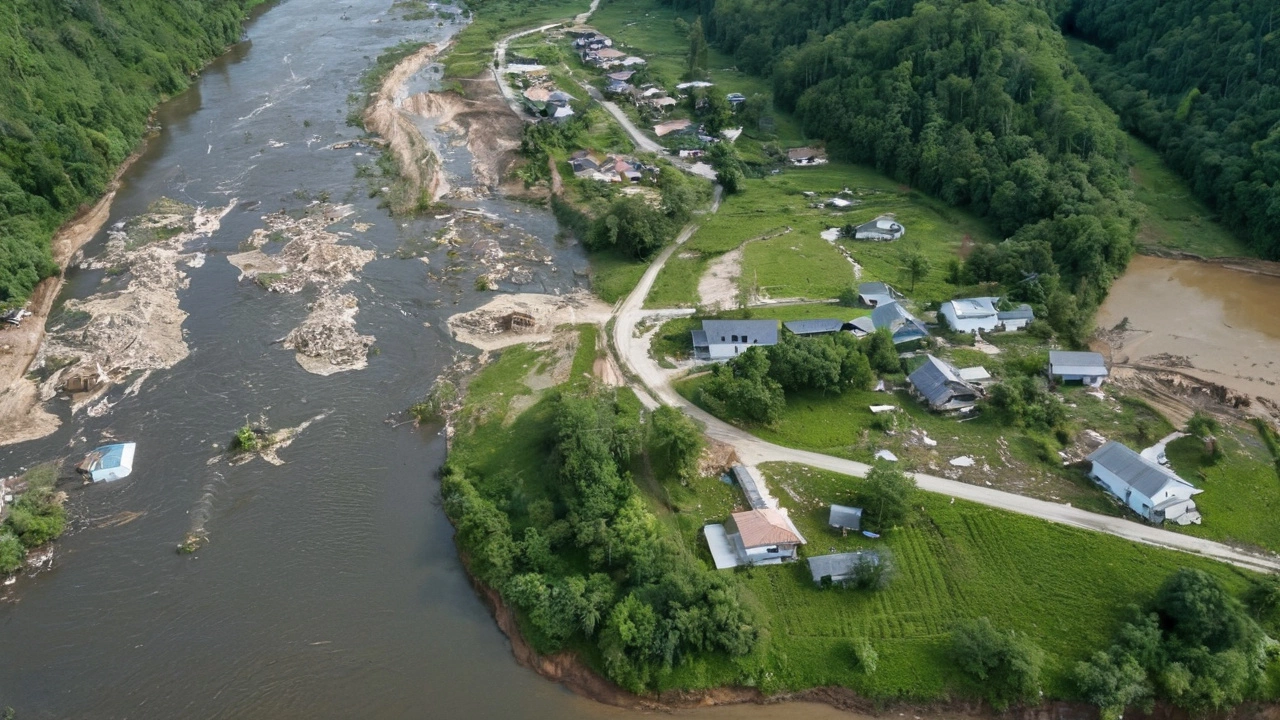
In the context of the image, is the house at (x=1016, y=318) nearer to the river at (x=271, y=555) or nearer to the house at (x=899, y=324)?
the house at (x=899, y=324)

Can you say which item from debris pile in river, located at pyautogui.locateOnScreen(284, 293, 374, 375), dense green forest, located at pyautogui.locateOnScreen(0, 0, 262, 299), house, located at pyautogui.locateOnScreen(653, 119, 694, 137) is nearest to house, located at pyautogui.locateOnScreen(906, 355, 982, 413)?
debris pile in river, located at pyautogui.locateOnScreen(284, 293, 374, 375)

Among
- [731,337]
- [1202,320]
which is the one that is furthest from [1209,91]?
[731,337]

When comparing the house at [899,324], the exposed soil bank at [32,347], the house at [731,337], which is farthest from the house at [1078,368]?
the exposed soil bank at [32,347]

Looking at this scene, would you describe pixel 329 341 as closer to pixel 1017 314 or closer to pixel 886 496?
pixel 886 496

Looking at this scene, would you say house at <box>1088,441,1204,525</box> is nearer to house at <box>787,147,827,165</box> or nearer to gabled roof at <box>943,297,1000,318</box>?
gabled roof at <box>943,297,1000,318</box>

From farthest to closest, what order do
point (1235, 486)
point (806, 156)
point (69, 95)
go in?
point (806, 156) < point (69, 95) < point (1235, 486)

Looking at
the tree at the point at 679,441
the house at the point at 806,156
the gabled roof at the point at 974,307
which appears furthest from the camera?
the house at the point at 806,156
